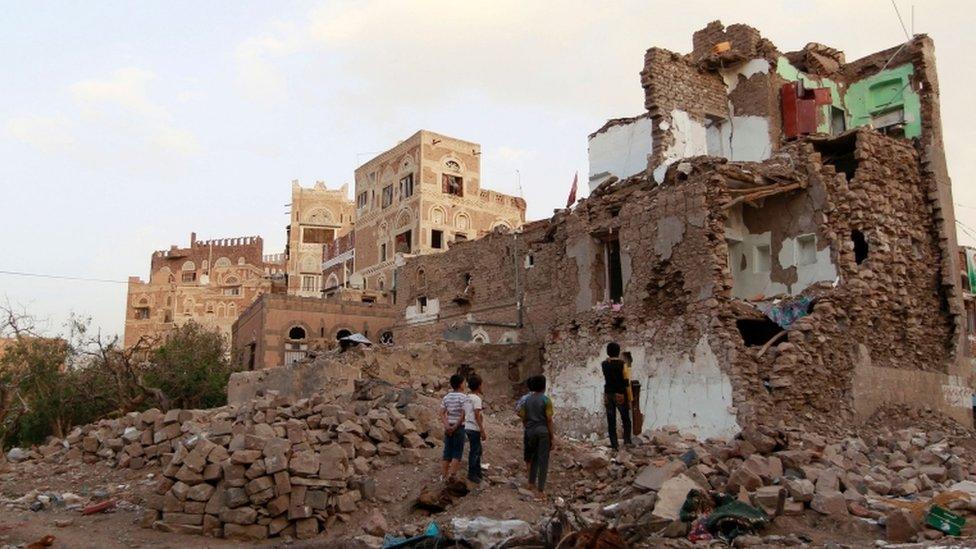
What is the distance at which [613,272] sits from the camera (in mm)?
20375

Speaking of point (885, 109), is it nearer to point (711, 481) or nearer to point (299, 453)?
point (711, 481)

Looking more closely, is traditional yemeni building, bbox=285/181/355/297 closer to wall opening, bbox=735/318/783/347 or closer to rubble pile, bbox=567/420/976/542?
wall opening, bbox=735/318/783/347

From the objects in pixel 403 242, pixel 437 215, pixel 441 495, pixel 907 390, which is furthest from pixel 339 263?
pixel 441 495

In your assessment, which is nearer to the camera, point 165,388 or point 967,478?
point 967,478

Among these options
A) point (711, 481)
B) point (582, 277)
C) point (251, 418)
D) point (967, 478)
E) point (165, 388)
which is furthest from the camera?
point (165, 388)

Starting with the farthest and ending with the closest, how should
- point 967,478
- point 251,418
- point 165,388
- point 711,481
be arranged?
point 165,388 < point 251,418 < point 967,478 < point 711,481

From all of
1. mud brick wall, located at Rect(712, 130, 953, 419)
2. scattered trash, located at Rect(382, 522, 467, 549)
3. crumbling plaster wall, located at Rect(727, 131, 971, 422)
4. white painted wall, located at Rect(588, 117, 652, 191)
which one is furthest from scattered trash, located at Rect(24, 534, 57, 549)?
white painted wall, located at Rect(588, 117, 652, 191)

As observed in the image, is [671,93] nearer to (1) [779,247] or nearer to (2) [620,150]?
(2) [620,150]

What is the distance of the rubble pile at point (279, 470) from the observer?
10461 millimetres

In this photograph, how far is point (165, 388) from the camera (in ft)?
111

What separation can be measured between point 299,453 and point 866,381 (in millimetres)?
11994

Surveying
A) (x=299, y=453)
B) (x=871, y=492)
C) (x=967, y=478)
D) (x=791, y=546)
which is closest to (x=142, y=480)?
(x=299, y=453)

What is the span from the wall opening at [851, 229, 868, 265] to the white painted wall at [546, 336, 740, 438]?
446 centimetres

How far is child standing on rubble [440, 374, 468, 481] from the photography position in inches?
440
